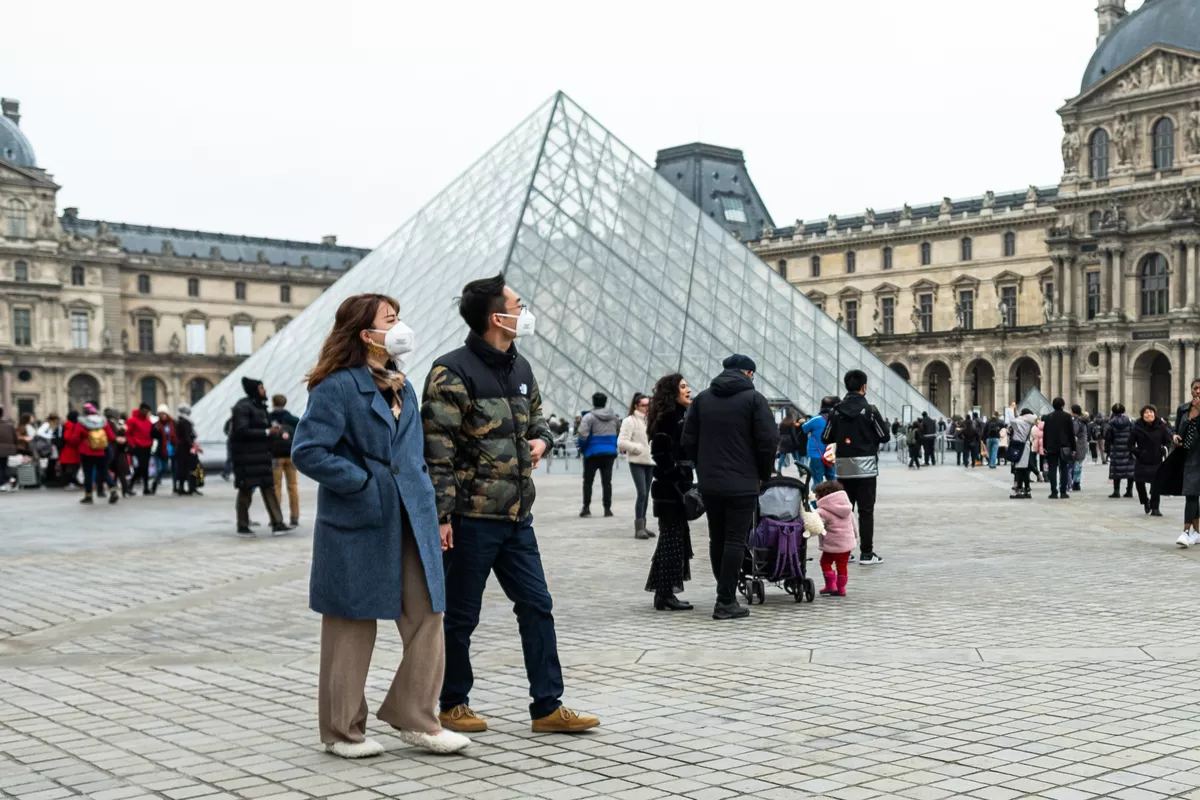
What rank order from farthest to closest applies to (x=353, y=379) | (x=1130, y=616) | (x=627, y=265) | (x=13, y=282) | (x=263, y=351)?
(x=13, y=282)
(x=263, y=351)
(x=627, y=265)
(x=1130, y=616)
(x=353, y=379)

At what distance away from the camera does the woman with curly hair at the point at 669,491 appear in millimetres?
7273

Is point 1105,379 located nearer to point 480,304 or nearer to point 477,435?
point 480,304

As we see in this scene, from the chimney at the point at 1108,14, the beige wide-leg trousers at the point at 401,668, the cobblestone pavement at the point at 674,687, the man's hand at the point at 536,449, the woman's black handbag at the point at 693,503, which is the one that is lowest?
the cobblestone pavement at the point at 674,687

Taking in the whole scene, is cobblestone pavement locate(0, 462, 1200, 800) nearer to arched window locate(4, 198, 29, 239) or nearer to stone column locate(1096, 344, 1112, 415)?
stone column locate(1096, 344, 1112, 415)

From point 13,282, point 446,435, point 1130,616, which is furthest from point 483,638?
point 13,282

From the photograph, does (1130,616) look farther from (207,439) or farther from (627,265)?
(207,439)

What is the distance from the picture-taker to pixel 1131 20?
5244 centimetres

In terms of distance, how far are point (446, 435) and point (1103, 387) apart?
170 ft

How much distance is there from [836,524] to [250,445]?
20.2 feet

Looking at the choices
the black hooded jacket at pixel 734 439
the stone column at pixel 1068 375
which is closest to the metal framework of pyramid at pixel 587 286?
the black hooded jacket at pixel 734 439

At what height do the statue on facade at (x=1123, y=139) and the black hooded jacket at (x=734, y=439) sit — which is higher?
the statue on facade at (x=1123, y=139)

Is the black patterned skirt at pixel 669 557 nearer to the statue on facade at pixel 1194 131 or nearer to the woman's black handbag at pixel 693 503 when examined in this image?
the woman's black handbag at pixel 693 503

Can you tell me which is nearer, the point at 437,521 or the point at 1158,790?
the point at 1158,790

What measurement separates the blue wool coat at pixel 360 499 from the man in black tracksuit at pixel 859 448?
18.5ft
